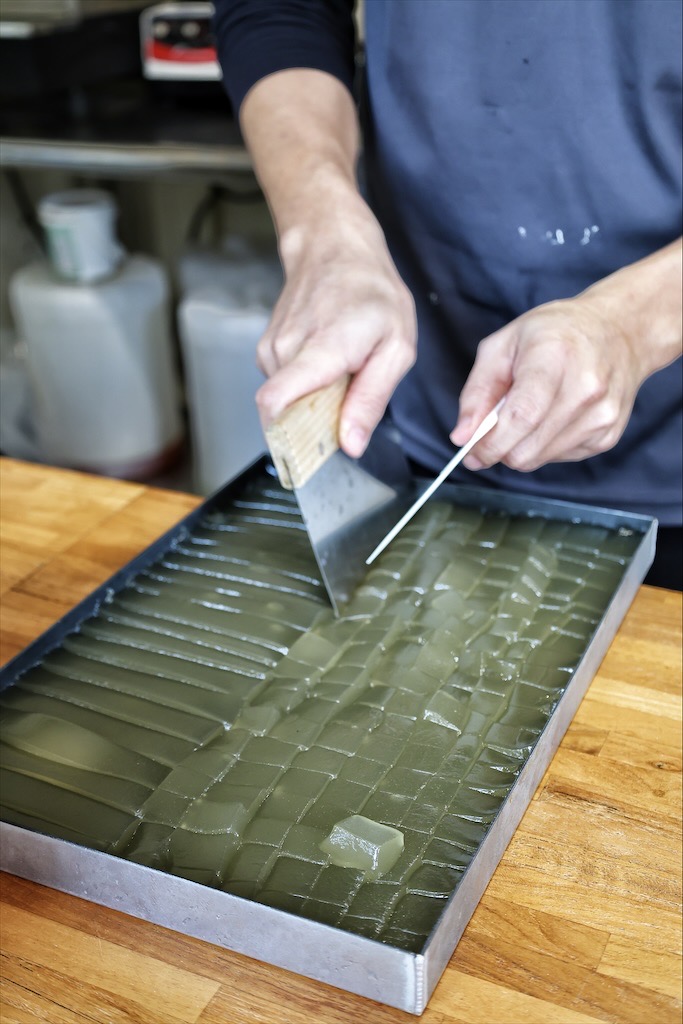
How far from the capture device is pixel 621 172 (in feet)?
3.80

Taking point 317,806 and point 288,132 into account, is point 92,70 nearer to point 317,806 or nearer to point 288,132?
point 288,132

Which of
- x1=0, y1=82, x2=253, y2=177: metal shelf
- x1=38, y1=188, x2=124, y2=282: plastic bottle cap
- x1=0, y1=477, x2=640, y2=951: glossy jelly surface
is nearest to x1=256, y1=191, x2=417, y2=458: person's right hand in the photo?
x1=0, y1=477, x2=640, y2=951: glossy jelly surface

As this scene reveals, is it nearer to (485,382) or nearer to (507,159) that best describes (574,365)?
(485,382)

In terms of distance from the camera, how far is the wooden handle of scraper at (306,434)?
88 centimetres

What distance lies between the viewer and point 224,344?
2.40 metres

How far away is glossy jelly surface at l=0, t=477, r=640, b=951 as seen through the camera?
2.35ft

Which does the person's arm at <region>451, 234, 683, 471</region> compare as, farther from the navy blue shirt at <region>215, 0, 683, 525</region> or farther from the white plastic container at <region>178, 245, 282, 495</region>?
the white plastic container at <region>178, 245, 282, 495</region>

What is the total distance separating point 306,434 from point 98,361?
5.80 feet

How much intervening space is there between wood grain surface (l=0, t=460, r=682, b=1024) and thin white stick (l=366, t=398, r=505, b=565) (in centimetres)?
25

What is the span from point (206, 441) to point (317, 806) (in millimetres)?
1845

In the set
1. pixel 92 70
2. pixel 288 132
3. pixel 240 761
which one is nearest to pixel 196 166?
pixel 92 70

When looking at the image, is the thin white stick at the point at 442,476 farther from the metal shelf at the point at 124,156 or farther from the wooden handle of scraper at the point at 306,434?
the metal shelf at the point at 124,156

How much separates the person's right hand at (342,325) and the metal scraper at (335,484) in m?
0.02

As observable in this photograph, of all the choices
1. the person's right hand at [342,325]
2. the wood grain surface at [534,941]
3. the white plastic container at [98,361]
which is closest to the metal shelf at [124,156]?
the white plastic container at [98,361]
